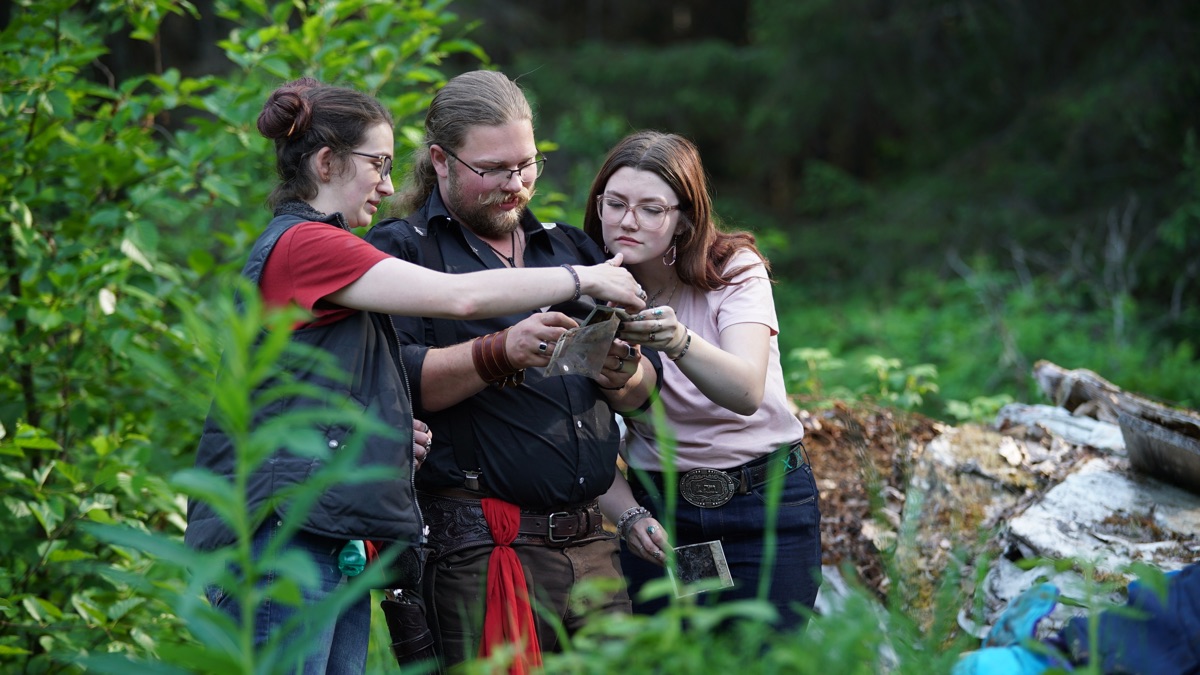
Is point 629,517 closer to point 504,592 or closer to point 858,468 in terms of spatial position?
point 504,592

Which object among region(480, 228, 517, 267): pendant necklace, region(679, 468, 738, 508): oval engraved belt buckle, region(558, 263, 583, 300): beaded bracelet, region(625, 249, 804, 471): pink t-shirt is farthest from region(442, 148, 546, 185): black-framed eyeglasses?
region(679, 468, 738, 508): oval engraved belt buckle

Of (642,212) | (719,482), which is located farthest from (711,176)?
(719,482)

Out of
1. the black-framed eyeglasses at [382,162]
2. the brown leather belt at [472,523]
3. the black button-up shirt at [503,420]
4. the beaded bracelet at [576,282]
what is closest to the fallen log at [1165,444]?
the black button-up shirt at [503,420]

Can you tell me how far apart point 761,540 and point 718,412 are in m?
0.38

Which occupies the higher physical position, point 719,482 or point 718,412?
point 718,412

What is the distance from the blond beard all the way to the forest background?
2.46ft

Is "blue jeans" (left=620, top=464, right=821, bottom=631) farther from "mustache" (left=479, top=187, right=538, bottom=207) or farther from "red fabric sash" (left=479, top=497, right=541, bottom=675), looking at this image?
"mustache" (left=479, top=187, right=538, bottom=207)

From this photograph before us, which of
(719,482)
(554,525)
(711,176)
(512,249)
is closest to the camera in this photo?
(554,525)

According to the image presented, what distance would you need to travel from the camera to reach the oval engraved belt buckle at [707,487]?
2910 millimetres

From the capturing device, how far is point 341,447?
2.19 m

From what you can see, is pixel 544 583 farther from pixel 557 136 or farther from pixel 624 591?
pixel 557 136

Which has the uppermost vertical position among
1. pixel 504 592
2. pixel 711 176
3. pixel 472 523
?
pixel 472 523

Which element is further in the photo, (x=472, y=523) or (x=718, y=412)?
(x=718, y=412)

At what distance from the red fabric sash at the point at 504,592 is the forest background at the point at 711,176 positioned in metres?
0.75
